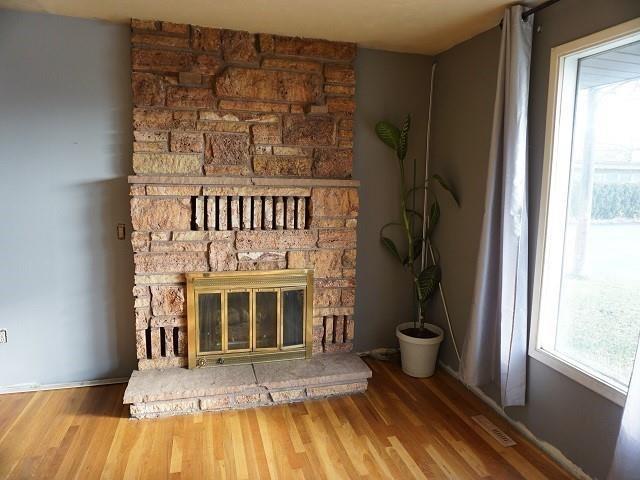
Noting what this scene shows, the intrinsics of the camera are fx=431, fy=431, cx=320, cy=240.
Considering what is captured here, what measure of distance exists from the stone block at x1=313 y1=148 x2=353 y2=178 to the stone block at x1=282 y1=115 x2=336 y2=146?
7 cm

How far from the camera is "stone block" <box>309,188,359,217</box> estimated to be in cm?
294

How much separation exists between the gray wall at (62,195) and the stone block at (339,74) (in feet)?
4.18

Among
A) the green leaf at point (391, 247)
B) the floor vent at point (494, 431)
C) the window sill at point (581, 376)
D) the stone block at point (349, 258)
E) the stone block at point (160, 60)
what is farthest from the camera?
the green leaf at point (391, 247)

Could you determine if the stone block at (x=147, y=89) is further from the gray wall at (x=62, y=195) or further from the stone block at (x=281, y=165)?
the stone block at (x=281, y=165)

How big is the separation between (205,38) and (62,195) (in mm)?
1318

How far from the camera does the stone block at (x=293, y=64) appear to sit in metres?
2.81

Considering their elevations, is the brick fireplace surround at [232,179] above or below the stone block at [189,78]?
below

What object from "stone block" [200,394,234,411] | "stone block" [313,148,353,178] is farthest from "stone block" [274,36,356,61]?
"stone block" [200,394,234,411]

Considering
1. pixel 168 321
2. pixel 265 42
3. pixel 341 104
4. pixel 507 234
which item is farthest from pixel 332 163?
pixel 168 321

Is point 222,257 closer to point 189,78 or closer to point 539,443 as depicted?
point 189,78

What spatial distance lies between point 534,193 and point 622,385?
98 cm

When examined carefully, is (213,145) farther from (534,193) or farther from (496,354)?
(496,354)

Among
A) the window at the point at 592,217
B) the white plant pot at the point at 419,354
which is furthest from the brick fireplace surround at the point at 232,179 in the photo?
the window at the point at 592,217

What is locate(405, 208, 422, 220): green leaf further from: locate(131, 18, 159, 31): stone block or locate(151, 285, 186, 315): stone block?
locate(131, 18, 159, 31): stone block
